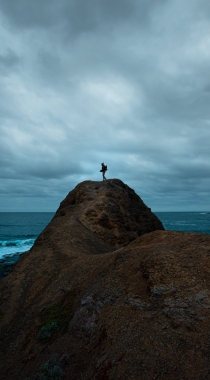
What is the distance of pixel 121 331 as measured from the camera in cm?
670

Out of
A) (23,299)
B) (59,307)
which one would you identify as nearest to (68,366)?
(59,307)

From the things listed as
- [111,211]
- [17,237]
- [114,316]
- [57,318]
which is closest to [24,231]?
[17,237]

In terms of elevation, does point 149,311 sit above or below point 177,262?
below

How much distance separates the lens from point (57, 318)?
9.18 meters

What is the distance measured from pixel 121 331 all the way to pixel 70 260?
822 cm

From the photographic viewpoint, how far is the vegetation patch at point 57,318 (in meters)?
8.42

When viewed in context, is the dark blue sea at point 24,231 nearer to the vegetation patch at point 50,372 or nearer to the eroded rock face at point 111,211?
the eroded rock face at point 111,211

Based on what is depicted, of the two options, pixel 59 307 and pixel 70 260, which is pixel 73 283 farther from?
pixel 70 260

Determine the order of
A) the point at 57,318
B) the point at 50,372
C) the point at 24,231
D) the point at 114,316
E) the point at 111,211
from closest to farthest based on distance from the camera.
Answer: the point at 50,372 < the point at 114,316 < the point at 57,318 < the point at 111,211 < the point at 24,231

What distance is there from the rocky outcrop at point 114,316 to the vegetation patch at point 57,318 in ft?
0.12

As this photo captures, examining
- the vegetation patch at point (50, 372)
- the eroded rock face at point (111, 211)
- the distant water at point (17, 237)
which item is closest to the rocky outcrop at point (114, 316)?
the vegetation patch at point (50, 372)

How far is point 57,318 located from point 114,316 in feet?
9.34

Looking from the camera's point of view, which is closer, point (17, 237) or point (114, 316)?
point (114, 316)

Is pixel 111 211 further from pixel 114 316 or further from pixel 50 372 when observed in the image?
pixel 50 372
